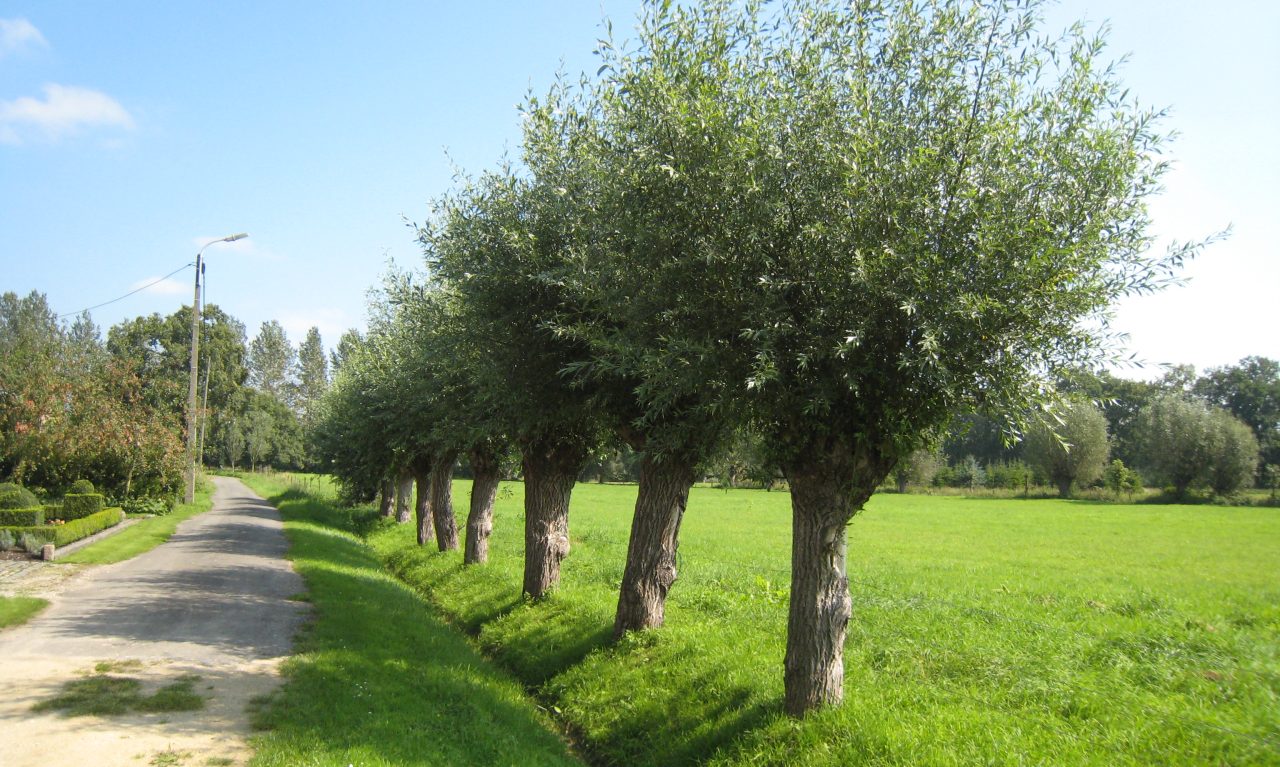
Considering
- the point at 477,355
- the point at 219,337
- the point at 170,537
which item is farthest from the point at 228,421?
the point at 477,355

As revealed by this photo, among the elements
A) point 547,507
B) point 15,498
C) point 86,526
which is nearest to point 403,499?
point 86,526

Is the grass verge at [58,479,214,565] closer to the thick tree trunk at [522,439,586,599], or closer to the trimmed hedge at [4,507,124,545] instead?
the trimmed hedge at [4,507,124,545]

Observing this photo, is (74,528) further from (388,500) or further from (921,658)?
(921,658)

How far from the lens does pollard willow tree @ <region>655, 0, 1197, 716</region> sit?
273 inches

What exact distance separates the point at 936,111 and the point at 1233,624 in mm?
12171

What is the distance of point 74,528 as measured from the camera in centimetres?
2223

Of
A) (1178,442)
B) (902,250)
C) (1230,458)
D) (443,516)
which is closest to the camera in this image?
(902,250)

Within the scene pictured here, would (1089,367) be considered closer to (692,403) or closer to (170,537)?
(692,403)

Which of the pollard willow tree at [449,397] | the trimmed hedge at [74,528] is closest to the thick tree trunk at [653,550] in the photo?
the pollard willow tree at [449,397]

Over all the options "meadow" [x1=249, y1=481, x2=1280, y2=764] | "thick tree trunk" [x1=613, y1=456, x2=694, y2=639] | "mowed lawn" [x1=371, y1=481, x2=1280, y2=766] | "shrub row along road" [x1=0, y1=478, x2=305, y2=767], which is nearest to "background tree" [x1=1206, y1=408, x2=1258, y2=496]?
"meadow" [x1=249, y1=481, x2=1280, y2=764]

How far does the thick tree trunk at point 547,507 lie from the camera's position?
50.5 ft

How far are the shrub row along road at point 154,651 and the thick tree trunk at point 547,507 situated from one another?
4.29 meters

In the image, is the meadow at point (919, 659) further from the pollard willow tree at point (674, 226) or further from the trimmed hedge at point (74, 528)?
the trimmed hedge at point (74, 528)

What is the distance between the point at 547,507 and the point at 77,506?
20.0 meters
